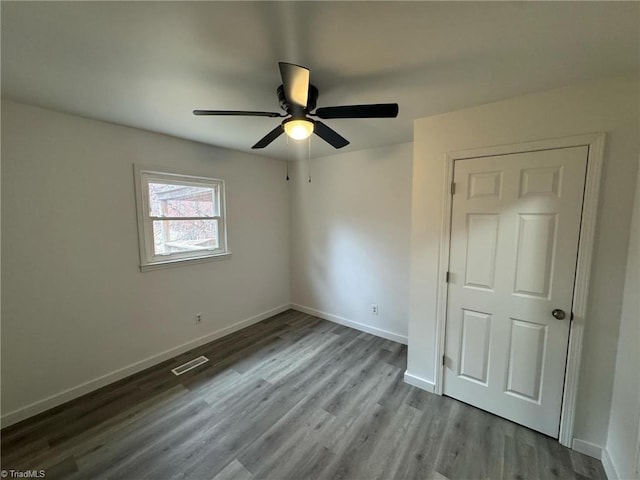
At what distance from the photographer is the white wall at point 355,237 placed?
10.4 ft

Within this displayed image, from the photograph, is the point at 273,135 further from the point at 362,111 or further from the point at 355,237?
the point at 355,237

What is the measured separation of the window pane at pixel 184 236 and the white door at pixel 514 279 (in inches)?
110

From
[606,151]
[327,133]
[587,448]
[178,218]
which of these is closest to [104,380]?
[178,218]

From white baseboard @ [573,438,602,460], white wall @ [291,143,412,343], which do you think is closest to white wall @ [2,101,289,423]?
white wall @ [291,143,412,343]

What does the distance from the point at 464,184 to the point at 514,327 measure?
3.85 ft

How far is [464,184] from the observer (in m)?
2.10

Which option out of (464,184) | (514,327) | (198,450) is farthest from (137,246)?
(514,327)

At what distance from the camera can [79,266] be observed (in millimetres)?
2262

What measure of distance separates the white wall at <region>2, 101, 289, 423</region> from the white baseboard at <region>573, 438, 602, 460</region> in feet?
11.5

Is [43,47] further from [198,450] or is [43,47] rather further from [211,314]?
[211,314]

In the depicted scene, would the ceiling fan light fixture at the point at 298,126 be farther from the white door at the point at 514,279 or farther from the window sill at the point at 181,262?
the window sill at the point at 181,262

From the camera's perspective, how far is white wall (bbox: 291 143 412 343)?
3172mm

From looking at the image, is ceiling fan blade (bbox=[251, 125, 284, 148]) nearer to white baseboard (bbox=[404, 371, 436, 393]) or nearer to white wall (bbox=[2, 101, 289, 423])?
white wall (bbox=[2, 101, 289, 423])

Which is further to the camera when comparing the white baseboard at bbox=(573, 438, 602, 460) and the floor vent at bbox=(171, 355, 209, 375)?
the floor vent at bbox=(171, 355, 209, 375)
